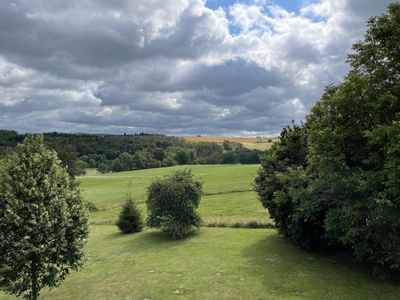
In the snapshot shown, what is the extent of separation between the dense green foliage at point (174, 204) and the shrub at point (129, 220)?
345cm

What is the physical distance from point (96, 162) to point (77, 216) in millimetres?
153392

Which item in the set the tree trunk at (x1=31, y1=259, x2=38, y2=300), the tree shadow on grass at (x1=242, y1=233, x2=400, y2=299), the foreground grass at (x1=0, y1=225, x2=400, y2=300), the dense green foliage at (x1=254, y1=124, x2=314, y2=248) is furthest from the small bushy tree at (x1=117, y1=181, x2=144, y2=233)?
the tree trunk at (x1=31, y1=259, x2=38, y2=300)

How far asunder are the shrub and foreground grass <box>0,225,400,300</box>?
532cm

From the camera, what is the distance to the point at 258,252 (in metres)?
25.1

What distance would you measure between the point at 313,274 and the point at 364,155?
21.6ft

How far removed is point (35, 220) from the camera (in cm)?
1603

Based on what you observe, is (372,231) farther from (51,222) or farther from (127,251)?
(127,251)

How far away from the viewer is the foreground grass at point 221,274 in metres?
18.5

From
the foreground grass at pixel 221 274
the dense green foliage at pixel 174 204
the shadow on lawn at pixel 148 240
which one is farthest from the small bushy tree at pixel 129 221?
the foreground grass at pixel 221 274

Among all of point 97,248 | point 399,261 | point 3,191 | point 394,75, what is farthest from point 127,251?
point 394,75

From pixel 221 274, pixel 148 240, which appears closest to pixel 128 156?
pixel 148 240

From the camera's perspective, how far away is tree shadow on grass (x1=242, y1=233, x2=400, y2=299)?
707 inches

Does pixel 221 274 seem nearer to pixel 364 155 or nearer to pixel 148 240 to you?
pixel 364 155

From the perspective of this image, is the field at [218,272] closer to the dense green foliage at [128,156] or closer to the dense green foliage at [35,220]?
the dense green foliage at [35,220]
